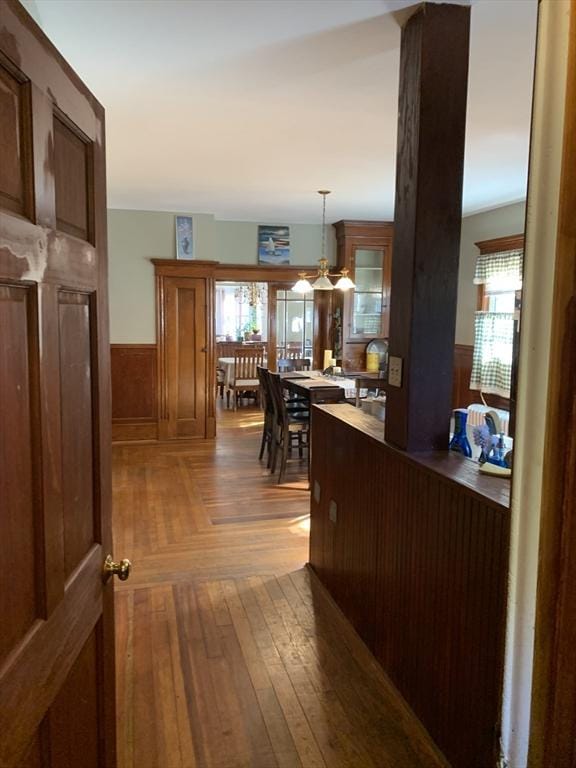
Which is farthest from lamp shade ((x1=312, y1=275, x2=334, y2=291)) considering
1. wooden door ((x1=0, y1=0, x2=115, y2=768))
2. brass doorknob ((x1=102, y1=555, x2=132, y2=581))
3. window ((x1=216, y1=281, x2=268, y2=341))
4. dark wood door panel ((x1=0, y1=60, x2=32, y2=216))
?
window ((x1=216, y1=281, x2=268, y2=341))

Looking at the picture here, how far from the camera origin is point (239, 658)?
8.03 ft

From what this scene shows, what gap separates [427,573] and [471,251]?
521 cm

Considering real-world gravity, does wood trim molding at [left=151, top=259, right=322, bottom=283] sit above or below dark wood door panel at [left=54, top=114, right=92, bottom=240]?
above

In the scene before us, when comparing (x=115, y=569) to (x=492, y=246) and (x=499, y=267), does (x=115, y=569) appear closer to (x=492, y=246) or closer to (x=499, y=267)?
(x=499, y=267)

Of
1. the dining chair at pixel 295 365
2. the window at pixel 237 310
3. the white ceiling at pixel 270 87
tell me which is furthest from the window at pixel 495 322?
the window at pixel 237 310

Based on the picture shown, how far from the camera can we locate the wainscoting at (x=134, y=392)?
6371mm

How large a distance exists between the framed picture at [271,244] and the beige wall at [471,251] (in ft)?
7.14

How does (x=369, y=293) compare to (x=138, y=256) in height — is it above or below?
below

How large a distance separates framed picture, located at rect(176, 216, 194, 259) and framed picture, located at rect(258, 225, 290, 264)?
0.98m

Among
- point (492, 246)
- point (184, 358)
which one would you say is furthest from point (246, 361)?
point (492, 246)

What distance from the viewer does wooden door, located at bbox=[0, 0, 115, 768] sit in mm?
864

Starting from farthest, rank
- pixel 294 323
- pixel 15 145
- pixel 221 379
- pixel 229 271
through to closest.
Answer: pixel 221 379
pixel 294 323
pixel 229 271
pixel 15 145

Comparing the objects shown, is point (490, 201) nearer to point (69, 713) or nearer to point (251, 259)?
point (251, 259)

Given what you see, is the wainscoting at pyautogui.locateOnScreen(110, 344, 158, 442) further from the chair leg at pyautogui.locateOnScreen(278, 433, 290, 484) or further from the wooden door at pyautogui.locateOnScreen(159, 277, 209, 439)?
the chair leg at pyautogui.locateOnScreen(278, 433, 290, 484)
